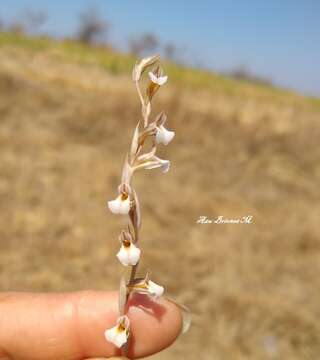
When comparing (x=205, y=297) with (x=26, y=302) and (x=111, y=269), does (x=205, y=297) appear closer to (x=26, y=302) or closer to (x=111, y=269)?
(x=111, y=269)

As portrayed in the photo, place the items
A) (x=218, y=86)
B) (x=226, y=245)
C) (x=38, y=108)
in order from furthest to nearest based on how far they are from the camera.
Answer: (x=218, y=86)
(x=38, y=108)
(x=226, y=245)

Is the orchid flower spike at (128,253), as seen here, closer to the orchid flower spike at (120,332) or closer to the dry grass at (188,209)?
the orchid flower spike at (120,332)

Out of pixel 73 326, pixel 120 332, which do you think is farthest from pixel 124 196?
pixel 73 326

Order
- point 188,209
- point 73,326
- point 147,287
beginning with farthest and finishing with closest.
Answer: point 188,209
point 73,326
point 147,287

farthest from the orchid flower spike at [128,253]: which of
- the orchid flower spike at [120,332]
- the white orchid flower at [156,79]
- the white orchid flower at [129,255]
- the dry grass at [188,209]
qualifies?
the dry grass at [188,209]

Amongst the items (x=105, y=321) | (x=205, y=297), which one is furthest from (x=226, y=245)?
(x=105, y=321)

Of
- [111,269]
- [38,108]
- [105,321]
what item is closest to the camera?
[105,321]

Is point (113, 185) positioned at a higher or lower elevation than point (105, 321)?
lower

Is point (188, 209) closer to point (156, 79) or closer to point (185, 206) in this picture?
point (185, 206)
